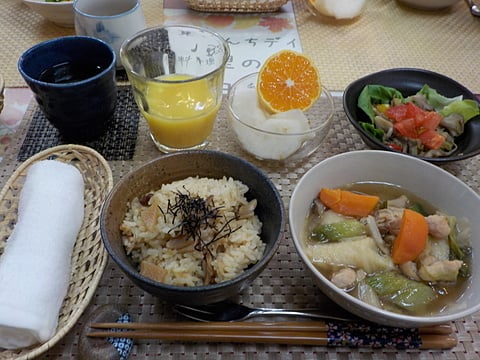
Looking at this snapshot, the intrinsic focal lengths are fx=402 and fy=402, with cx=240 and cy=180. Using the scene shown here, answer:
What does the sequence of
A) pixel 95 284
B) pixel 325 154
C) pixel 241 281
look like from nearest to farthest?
1. pixel 241 281
2. pixel 95 284
3. pixel 325 154

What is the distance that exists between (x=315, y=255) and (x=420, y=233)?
299mm

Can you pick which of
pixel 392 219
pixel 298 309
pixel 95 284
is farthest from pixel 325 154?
pixel 95 284

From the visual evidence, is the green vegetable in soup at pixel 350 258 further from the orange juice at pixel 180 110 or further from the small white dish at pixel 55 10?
the small white dish at pixel 55 10

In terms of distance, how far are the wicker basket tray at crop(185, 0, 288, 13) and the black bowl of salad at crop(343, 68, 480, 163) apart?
0.92 meters

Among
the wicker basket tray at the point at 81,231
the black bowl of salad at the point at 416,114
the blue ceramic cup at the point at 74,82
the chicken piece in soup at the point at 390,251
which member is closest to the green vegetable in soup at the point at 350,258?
the chicken piece in soup at the point at 390,251

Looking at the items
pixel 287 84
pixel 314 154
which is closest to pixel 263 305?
pixel 314 154

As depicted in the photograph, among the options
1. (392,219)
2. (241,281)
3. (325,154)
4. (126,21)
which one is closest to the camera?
(241,281)

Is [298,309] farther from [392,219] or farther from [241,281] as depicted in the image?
[392,219]

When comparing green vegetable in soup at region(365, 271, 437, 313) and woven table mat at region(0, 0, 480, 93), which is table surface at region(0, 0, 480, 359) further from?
green vegetable in soup at region(365, 271, 437, 313)

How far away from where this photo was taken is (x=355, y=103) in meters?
1.64

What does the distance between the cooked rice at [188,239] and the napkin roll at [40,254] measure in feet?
0.57

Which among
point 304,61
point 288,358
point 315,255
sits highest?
point 304,61

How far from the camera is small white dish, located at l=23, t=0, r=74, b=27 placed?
203 centimetres

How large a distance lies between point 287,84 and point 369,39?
99 cm
